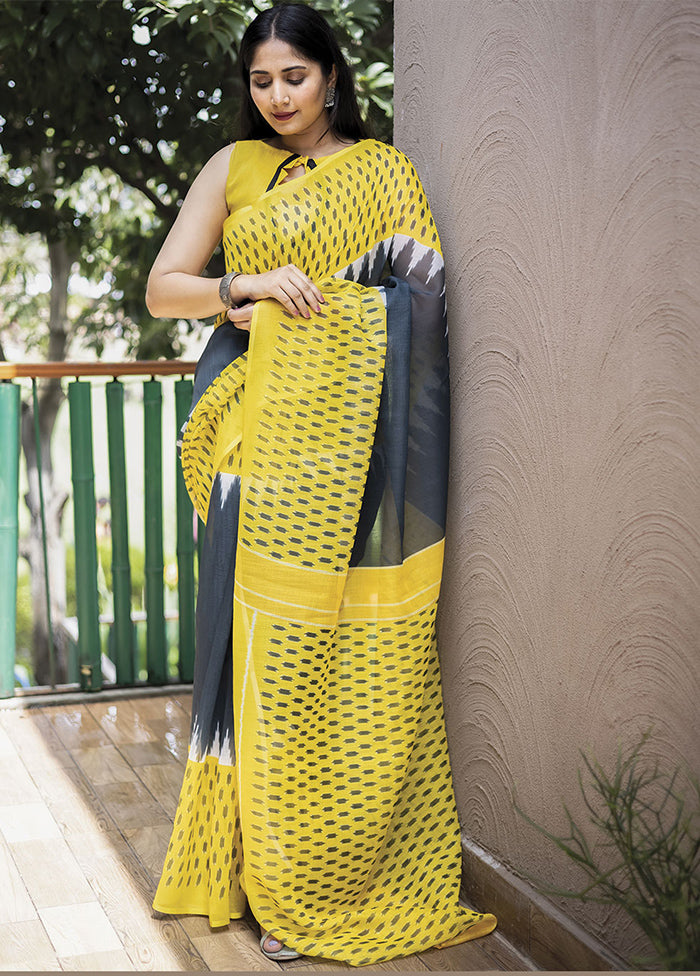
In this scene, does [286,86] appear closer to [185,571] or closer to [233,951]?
[233,951]

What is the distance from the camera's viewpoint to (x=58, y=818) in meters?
2.44

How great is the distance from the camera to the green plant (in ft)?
4.29

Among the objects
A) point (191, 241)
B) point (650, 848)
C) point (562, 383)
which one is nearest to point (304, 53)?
point (191, 241)

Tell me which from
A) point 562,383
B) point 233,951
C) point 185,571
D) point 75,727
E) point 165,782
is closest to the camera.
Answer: point 562,383

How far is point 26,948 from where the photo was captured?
6.25 ft

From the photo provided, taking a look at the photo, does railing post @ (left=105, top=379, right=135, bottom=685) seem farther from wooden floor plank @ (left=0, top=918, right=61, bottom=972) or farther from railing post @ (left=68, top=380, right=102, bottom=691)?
wooden floor plank @ (left=0, top=918, right=61, bottom=972)

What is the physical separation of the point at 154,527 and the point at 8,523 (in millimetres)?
435

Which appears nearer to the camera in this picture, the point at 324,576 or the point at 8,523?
the point at 324,576

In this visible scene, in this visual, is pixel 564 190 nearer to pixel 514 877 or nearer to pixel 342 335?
pixel 342 335

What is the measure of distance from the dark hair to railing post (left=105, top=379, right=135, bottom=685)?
1.37 meters

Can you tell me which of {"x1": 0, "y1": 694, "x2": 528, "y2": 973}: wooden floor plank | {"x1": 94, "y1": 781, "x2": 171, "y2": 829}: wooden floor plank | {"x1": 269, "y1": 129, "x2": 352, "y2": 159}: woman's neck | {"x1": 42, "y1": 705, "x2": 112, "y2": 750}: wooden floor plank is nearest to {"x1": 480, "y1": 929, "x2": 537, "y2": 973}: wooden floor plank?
{"x1": 0, "y1": 694, "x2": 528, "y2": 973}: wooden floor plank

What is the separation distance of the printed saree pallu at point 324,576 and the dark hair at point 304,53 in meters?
0.08

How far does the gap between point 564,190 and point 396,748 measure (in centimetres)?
101

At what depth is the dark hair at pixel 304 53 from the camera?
6.13 feet
